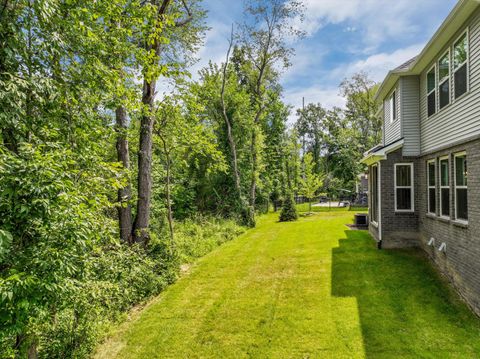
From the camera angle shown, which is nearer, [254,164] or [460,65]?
[460,65]

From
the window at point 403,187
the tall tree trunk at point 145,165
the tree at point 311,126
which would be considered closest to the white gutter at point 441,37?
the window at point 403,187

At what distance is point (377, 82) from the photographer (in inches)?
1175

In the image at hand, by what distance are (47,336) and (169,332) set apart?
1962 mm

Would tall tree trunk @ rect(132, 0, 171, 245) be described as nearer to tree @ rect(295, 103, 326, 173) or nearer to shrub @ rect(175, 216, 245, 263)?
shrub @ rect(175, 216, 245, 263)


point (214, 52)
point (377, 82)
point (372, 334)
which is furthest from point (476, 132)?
point (377, 82)

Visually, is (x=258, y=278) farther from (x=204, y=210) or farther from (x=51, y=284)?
(x=204, y=210)

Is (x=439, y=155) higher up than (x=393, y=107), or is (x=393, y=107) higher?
(x=393, y=107)

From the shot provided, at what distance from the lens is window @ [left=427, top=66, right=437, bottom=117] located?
7.83 m

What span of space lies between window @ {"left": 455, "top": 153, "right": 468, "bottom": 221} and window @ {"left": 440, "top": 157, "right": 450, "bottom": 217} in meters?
0.50

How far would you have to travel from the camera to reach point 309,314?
18.3 ft

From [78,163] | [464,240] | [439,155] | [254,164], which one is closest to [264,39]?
[254,164]

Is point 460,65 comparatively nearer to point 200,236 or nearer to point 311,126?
point 200,236

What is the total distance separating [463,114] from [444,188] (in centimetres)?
205

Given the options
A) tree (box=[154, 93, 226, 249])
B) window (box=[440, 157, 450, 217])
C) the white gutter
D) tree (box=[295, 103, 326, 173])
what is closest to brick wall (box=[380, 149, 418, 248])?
window (box=[440, 157, 450, 217])
